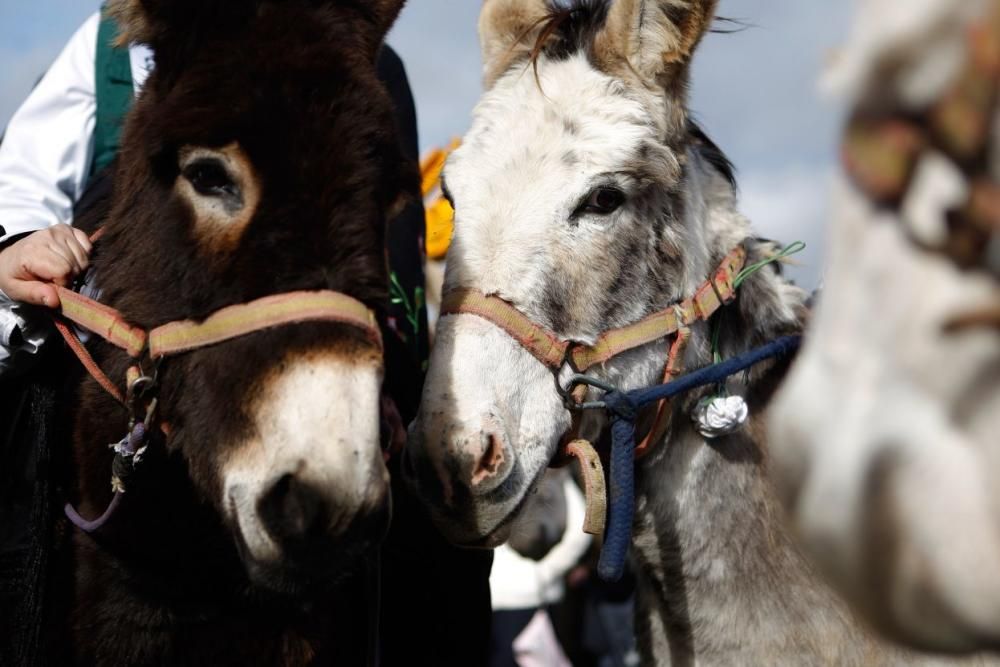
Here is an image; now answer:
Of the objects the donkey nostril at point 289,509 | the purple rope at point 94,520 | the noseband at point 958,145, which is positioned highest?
the noseband at point 958,145

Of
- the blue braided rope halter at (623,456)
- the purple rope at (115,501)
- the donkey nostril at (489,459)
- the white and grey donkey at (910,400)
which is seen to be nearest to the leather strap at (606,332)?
the blue braided rope halter at (623,456)

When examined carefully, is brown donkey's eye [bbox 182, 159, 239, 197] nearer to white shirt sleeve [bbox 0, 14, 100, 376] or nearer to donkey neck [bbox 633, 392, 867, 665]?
white shirt sleeve [bbox 0, 14, 100, 376]

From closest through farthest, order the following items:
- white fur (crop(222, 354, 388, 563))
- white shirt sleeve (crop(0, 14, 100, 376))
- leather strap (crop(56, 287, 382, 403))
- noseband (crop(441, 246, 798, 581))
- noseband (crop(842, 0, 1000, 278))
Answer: noseband (crop(842, 0, 1000, 278))
white fur (crop(222, 354, 388, 563))
leather strap (crop(56, 287, 382, 403))
noseband (crop(441, 246, 798, 581))
white shirt sleeve (crop(0, 14, 100, 376))

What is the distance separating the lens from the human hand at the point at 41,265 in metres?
2.75

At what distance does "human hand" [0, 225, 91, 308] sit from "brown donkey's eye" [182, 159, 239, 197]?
0.55m

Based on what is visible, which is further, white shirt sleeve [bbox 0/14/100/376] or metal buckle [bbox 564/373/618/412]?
white shirt sleeve [bbox 0/14/100/376]

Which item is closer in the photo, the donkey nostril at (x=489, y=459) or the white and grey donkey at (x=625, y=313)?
the donkey nostril at (x=489, y=459)

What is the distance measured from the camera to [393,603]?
3.55 m

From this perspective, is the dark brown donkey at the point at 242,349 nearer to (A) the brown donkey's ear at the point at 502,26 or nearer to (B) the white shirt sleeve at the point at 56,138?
(B) the white shirt sleeve at the point at 56,138

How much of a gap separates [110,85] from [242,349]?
166cm

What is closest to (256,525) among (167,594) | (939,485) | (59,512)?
(167,594)

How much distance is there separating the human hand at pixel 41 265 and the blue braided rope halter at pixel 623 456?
164 centimetres

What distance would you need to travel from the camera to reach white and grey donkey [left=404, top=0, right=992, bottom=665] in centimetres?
300

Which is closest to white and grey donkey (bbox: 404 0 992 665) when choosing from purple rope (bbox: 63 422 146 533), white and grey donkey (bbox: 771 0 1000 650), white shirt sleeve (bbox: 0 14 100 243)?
purple rope (bbox: 63 422 146 533)
